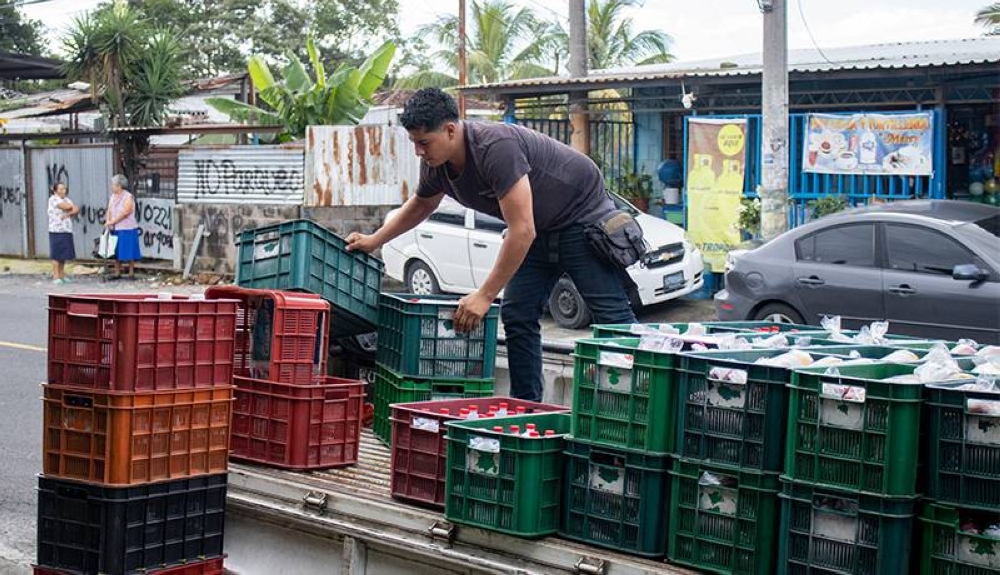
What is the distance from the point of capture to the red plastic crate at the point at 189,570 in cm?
523

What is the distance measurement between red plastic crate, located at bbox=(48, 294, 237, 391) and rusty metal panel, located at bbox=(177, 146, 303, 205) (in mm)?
14957

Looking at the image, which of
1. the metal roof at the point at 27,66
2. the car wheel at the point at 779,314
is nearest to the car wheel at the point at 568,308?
the car wheel at the point at 779,314

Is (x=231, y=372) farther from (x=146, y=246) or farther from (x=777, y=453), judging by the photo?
(x=146, y=246)

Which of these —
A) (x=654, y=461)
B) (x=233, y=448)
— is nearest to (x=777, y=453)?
(x=654, y=461)

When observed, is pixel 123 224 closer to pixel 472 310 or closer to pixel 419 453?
pixel 472 310

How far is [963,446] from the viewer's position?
12.7 ft

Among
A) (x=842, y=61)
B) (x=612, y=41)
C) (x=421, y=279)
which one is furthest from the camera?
(x=612, y=41)

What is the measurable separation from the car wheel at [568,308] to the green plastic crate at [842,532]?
11.2m

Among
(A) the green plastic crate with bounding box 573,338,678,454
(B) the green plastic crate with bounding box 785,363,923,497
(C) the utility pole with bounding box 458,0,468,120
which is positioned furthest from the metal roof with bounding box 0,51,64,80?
(B) the green plastic crate with bounding box 785,363,923,497

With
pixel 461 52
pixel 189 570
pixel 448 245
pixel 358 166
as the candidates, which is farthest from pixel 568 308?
pixel 189 570

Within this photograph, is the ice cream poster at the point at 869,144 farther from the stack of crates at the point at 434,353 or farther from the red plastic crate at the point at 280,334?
the red plastic crate at the point at 280,334

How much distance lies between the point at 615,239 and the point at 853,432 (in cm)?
238

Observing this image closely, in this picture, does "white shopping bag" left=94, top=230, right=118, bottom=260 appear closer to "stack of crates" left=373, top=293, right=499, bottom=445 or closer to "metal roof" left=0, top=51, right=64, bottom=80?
"metal roof" left=0, top=51, right=64, bottom=80

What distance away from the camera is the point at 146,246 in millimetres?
22750
